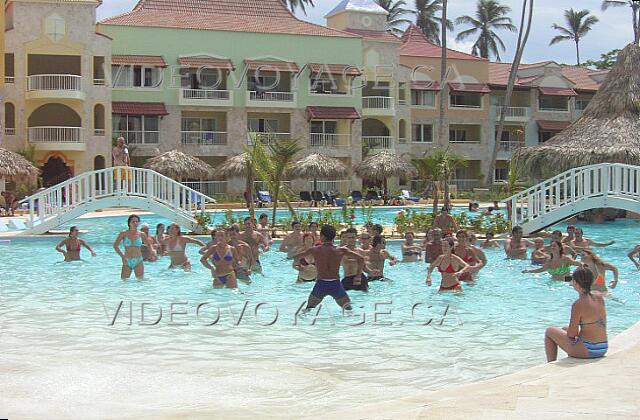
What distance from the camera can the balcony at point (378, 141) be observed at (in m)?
44.0

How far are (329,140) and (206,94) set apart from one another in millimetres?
6335

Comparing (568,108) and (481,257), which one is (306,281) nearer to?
(481,257)

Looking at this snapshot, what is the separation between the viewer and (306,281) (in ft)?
43.5

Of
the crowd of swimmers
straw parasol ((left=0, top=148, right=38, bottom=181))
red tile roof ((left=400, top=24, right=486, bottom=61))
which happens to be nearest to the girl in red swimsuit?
the crowd of swimmers

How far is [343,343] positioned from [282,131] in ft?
110

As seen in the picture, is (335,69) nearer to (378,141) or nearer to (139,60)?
(378,141)

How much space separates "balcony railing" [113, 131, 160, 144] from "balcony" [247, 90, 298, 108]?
4.56 m

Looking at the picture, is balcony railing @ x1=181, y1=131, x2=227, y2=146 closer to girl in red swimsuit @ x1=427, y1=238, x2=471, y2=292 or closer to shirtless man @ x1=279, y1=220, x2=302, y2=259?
shirtless man @ x1=279, y1=220, x2=302, y2=259

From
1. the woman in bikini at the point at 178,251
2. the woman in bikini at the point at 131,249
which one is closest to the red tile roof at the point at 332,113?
the woman in bikini at the point at 178,251

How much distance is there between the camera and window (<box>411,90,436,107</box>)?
153 feet

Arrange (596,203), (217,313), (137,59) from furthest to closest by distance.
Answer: (137,59) < (596,203) < (217,313)

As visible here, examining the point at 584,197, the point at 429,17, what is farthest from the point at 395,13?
the point at 584,197

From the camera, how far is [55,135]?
1390 inches

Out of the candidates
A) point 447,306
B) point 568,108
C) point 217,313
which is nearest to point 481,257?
point 447,306
